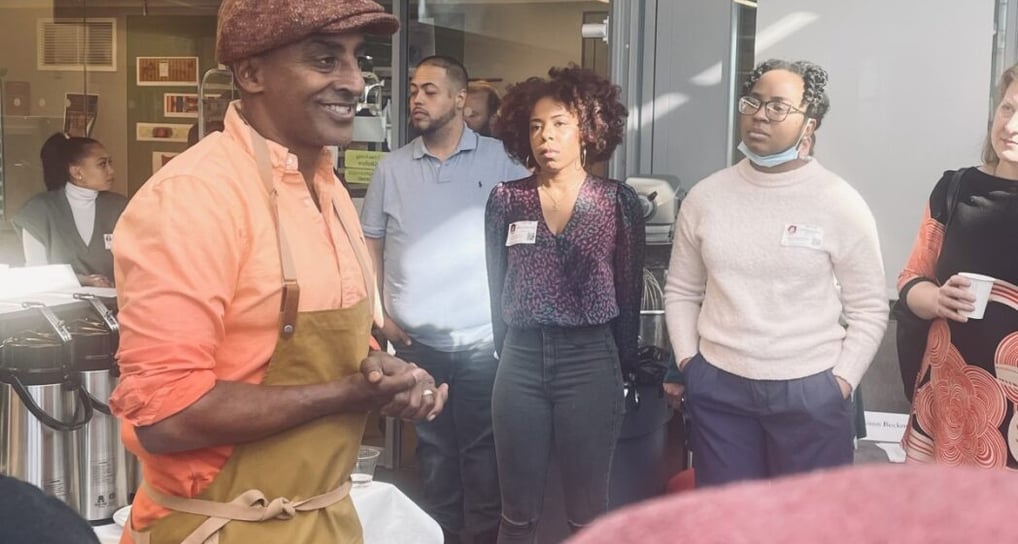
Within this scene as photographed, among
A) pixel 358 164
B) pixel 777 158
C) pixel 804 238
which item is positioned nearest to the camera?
pixel 804 238

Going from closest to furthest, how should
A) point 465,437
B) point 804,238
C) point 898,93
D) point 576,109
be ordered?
A: point 804,238, point 576,109, point 898,93, point 465,437

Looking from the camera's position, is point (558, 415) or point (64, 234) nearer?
point (558, 415)

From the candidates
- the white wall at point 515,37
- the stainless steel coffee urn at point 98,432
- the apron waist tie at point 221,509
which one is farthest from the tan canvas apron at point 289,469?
the white wall at point 515,37

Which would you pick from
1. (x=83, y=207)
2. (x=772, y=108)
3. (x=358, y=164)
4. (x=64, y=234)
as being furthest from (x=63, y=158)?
(x=772, y=108)

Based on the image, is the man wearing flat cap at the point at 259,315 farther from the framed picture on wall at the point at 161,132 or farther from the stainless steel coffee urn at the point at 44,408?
the framed picture on wall at the point at 161,132

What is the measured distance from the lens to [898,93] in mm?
4152

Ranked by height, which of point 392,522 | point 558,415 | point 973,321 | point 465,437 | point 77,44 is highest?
point 77,44

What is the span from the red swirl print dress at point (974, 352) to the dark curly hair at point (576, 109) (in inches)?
49.6

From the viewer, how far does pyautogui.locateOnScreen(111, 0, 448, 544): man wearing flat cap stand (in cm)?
152

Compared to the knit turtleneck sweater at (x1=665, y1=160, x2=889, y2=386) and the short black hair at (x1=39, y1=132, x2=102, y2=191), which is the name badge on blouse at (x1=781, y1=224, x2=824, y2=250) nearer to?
the knit turtleneck sweater at (x1=665, y1=160, x2=889, y2=386)

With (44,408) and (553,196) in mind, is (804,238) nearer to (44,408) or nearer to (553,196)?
(553,196)

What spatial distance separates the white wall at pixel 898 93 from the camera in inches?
159

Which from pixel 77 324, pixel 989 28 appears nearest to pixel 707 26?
pixel 989 28

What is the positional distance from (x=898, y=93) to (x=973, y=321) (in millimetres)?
1715
